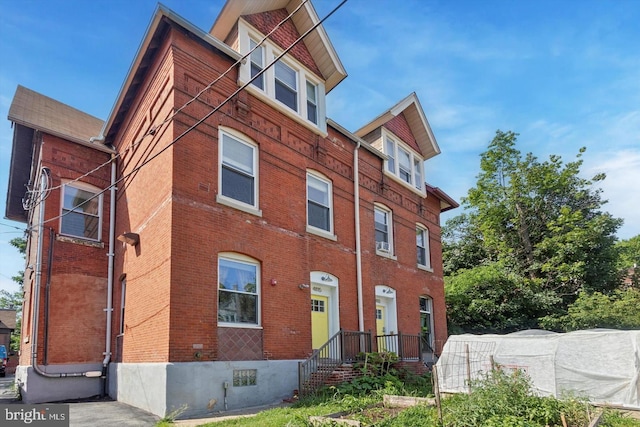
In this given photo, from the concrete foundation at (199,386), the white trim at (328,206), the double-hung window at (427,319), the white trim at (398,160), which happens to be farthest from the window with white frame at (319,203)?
the double-hung window at (427,319)

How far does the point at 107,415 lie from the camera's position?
9.45m

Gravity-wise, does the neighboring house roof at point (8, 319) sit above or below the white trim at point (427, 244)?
below

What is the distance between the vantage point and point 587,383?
10531 mm

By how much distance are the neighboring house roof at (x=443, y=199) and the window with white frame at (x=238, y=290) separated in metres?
11.8

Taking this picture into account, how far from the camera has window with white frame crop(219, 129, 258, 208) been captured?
454 inches

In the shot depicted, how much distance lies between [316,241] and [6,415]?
828 cm

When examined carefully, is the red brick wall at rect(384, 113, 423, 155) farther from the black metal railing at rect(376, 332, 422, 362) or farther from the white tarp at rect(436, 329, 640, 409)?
the white tarp at rect(436, 329, 640, 409)

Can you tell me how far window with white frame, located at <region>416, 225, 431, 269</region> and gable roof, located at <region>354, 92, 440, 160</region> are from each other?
3.49 meters

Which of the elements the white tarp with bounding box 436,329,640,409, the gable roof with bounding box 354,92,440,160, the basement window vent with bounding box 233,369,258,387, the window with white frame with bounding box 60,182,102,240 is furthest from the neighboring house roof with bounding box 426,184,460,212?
the window with white frame with bounding box 60,182,102,240

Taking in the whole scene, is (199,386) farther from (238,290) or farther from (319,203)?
(319,203)

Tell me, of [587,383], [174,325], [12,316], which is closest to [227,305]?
[174,325]

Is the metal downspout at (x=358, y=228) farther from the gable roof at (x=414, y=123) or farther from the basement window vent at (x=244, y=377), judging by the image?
the basement window vent at (x=244, y=377)

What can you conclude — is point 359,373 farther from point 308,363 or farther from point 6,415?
point 6,415

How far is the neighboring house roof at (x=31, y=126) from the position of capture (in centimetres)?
1333
